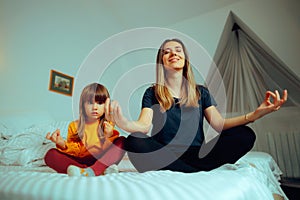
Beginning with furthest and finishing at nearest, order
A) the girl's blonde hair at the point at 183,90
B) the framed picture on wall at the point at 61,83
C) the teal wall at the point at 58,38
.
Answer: the framed picture on wall at the point at 61,83
the teal wall at the point at 58,38
the girl's blonde hair at the point at 183,90

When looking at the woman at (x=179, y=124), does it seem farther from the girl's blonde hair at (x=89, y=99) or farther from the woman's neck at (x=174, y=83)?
the girl's blonde hair at (x=89, y=99)

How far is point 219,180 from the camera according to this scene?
37 cm

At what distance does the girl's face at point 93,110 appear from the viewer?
901mm

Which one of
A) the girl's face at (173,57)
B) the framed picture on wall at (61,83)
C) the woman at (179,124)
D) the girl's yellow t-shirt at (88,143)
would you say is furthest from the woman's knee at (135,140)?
the framed picture on wall at (61,83)

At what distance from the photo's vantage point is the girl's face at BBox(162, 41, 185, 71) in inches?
34.5

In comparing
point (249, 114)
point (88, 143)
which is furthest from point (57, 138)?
point (249, 114)

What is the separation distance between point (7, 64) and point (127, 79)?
54.9 inches

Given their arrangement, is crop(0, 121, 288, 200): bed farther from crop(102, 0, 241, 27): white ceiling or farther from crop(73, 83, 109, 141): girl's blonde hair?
crop(102, 0, 241, 27): white ceiling

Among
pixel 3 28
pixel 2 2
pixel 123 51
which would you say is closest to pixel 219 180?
pixel 3 28

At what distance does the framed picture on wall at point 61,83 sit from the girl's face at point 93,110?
3.93ft

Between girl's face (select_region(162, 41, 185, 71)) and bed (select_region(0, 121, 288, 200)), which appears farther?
girl's face (select_region(162, 41, 185, 71))

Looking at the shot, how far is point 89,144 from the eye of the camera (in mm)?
848

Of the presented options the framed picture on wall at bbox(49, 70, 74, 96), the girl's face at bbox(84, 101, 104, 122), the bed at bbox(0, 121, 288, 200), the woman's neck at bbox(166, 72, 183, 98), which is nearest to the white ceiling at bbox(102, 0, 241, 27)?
the framed picture on wall at bbox(49, 70, 74, 96)

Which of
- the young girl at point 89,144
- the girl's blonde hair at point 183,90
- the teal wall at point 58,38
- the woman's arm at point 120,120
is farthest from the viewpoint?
the teal wall at point 58,38
